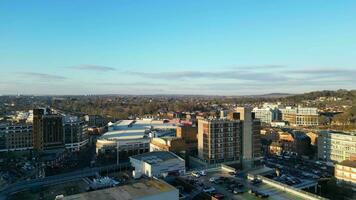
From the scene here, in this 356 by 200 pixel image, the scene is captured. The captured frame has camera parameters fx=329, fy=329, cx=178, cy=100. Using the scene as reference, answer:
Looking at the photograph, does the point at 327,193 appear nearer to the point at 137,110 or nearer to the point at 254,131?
the point at 254,131

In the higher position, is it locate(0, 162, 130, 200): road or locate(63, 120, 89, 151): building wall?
locate(63, 120, 89, 151): building wall

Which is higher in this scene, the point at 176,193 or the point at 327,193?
the point at 176,193

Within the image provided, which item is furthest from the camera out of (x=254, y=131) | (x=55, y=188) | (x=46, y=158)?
(x=46, y=158)

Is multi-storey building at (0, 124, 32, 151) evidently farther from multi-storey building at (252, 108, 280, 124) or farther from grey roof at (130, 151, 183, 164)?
multi-storey building at (252, 108, 280, 124)

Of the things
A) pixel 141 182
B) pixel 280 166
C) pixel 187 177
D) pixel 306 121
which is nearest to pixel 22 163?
pixel 187 177

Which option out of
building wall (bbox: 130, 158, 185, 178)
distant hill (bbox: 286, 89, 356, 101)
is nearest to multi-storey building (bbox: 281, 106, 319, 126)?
distant hill (bbox: 286, 89, 356, 101)

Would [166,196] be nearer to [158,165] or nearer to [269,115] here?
[158,165]
